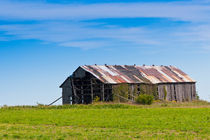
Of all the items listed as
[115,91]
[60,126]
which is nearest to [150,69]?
[115,91]

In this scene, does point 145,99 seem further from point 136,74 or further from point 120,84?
point 136,74

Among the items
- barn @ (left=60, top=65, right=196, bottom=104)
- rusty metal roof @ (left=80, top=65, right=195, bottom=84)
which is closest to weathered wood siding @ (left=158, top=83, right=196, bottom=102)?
barn @ (left=60, top=65, right=196, bottom=104)

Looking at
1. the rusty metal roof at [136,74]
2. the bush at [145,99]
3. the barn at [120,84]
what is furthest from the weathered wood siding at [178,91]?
the bush at [145,99]

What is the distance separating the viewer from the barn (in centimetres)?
4778

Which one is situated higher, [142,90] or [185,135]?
[142,90]

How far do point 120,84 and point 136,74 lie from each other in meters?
6.31

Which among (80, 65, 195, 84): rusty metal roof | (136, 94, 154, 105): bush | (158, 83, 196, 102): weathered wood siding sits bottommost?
(136, 94, 154, 105): bush

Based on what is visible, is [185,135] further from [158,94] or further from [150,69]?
[150,69]

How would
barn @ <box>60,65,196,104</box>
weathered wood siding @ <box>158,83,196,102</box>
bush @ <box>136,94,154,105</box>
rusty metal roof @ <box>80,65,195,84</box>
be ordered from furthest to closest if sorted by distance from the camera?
weathered wood siding @ <box>158,83,196,102</box>, rusty metal roof @ <box>80,65,195,84</box>, barn @ <box>60,65,196,104</box>, bush @ <box>136,94,154,105</box>

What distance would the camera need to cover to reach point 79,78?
50406 millimetres

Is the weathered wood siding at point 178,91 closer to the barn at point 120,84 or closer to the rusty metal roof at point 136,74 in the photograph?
the barn at point 120,84

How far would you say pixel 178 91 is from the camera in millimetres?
57062

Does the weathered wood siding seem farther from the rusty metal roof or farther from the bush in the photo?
the bush

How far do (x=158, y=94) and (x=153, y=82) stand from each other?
2000 millimetres
